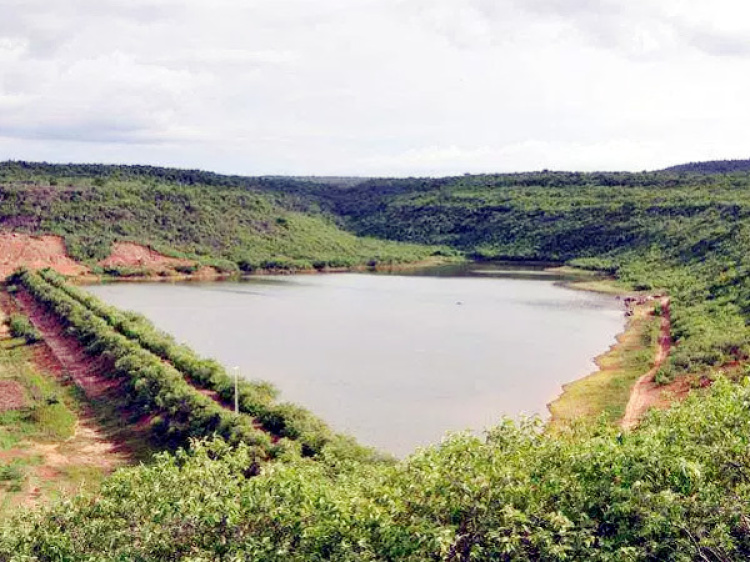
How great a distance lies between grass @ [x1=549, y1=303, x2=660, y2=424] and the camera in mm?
31984

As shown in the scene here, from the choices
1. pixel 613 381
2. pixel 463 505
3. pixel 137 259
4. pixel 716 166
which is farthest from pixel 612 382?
pixel 716 166

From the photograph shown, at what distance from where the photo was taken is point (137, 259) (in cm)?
8794

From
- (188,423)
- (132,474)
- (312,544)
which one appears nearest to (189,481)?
(132,474)

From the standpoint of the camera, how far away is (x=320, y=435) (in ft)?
82.0

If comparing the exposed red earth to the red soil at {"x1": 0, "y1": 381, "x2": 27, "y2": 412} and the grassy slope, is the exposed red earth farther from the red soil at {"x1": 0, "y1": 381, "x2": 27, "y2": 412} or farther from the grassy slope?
the red soil at {"x1": 0, "y1": 381, "x2": 27, "y2": 412}

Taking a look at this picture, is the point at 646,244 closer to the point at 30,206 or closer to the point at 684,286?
the point at 684,286

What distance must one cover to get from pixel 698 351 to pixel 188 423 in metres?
24.6

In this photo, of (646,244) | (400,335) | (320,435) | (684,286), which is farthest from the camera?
(646,244)

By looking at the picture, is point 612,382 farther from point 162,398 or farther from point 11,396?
point 11,396

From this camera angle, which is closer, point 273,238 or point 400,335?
point 400,335

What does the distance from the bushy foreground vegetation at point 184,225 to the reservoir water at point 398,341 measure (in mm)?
15579

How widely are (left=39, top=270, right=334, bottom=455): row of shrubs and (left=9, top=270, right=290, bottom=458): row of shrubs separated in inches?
25.8

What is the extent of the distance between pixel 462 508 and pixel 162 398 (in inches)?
830

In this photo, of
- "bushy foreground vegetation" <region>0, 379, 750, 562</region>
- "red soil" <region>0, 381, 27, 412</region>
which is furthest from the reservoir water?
"bushy foreground vegetation" <region>0, 379, 750, 562</region>
